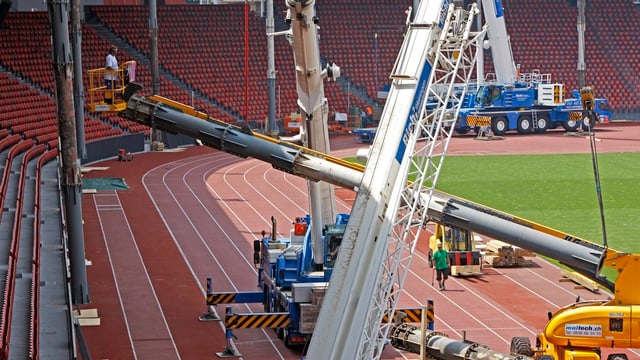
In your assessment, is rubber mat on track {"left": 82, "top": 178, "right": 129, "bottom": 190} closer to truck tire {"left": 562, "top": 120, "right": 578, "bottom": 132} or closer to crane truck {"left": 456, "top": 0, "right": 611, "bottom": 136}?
crane truck {"left": 456, "top": 0, "right": 611, "bottom": 136}

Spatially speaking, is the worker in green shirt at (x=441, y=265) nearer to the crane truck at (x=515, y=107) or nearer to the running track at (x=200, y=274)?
the running track at (x=200, y=274)

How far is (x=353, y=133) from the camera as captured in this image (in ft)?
214

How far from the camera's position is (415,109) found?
53.0 ft

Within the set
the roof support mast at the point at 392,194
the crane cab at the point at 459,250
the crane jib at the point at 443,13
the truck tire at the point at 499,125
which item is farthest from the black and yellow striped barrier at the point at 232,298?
the truck tire at the point at 499,125

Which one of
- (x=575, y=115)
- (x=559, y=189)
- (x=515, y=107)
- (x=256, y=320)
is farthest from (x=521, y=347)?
(x=575, y=115)

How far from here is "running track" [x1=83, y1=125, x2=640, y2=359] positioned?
943 inches

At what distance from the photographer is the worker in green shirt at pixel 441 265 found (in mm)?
27875

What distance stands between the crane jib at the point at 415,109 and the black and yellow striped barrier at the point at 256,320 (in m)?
7.45

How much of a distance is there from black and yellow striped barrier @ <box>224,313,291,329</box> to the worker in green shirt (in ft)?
20.6

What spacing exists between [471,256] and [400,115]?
1450cm

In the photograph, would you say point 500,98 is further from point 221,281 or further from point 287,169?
point 287,169

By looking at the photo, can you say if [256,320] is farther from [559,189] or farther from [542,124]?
[542,124]

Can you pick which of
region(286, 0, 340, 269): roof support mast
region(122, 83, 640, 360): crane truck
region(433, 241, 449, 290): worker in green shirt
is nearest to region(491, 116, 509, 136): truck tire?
region(433, 241, 449, 290): worker in green shirt

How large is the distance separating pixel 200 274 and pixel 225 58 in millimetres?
39628
